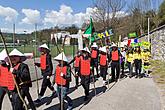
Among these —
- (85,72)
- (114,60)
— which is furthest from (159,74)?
(85,72)

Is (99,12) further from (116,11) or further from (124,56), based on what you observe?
(124,56)

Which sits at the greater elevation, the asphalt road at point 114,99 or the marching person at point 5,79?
the marching person at point 5,79

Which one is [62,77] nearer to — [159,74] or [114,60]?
[114,60]

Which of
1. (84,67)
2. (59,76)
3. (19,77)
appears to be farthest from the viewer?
(84,67)

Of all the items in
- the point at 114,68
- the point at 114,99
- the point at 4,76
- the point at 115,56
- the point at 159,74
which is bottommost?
the point at 114,99

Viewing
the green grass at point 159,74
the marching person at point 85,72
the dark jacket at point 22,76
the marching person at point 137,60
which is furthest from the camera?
the marching person at point 137,60

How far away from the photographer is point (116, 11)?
3659 centimetres

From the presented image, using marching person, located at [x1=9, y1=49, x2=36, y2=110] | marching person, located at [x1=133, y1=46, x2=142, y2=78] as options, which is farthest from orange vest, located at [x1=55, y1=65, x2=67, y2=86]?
marching person, located at [x1=133, y1=46, x2=142, y2=78]

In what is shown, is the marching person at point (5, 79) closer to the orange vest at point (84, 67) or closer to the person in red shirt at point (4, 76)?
the person in red shirt at point (4, 76)

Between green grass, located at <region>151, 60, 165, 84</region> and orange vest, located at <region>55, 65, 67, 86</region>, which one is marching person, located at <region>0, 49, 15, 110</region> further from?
green grass, located at <region>151, 60, 165, 84</region>

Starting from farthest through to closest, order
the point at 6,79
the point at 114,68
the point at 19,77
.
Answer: the point at 114,68 < the point at 6,79 < the point at 19,77

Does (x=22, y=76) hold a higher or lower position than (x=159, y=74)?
higher

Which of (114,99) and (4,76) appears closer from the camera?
(4,76)

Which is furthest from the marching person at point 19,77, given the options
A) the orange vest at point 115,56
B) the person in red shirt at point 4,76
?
the orange vest at point 115,56
